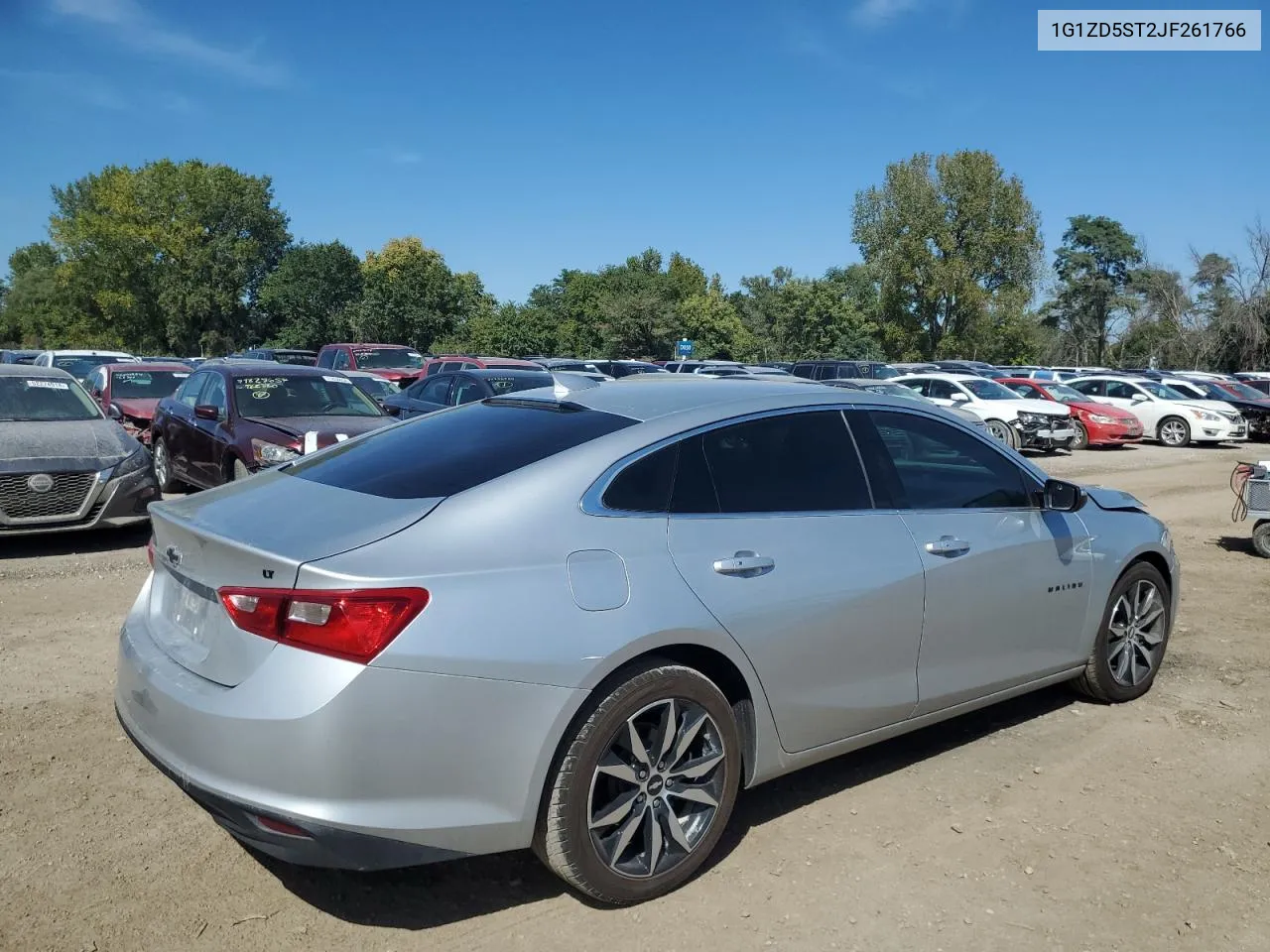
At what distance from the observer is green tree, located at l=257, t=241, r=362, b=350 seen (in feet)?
235

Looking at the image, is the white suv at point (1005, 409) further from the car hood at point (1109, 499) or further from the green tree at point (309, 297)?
the green tree at point (309, 297)

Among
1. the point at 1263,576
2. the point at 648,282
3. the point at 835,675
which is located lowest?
the point at 1263,576

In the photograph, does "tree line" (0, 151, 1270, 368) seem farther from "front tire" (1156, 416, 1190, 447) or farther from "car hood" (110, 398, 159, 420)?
"car hood" (110, 398, 159, 420)

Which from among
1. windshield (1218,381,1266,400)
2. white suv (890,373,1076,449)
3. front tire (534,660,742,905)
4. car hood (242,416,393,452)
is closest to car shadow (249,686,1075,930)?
front tire (534,660,742,905)

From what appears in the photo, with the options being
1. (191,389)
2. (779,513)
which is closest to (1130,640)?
(779,513)

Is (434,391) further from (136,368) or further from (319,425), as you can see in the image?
(136,368)

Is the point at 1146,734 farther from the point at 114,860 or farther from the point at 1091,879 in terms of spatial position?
the point at 114,860

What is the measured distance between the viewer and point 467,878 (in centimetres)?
336


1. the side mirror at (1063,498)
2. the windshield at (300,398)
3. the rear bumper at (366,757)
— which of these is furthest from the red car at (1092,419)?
the rear bumper at (366,757)

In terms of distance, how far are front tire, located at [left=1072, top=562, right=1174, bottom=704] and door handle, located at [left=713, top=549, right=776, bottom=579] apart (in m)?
2.32

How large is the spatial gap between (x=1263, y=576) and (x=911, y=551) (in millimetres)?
6468

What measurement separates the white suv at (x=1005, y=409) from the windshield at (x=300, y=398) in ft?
47.5

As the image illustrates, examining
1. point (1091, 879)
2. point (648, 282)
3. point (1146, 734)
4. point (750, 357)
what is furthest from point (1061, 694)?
point (648, 282)

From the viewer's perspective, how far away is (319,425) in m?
10.1
